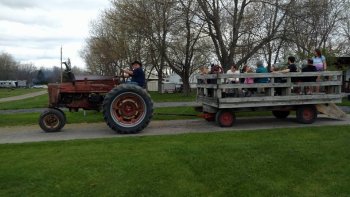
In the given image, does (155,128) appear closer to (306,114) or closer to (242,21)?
(306,114)

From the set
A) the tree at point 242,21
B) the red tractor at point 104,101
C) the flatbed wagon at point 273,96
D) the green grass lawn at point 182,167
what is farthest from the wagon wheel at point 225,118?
the tree at point 242,21

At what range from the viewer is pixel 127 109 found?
12273mm

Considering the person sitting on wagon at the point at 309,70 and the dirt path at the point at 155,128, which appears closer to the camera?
the dirt path at the point at 155,128

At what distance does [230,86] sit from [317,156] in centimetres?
450

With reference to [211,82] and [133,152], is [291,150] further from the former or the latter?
[211,82]

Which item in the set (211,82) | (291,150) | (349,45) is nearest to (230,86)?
(211,82)

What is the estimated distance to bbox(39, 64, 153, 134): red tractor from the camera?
39.5 ft

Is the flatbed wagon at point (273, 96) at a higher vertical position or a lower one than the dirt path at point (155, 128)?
higher

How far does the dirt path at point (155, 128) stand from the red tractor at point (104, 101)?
345 millimetres

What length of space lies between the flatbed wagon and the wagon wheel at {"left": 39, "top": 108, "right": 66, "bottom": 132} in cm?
445

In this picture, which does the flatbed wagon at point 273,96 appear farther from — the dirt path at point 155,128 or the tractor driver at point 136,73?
the tractor driver at point 136,73

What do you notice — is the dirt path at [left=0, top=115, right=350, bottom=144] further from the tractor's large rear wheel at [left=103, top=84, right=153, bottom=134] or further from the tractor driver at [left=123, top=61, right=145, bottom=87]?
the tractor driver at [left=123, top=61, right=145, bottom=87]

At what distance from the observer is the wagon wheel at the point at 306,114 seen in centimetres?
1330

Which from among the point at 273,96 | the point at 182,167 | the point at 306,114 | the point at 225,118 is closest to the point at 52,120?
the point at 225,118
